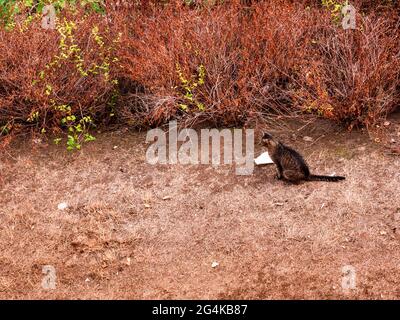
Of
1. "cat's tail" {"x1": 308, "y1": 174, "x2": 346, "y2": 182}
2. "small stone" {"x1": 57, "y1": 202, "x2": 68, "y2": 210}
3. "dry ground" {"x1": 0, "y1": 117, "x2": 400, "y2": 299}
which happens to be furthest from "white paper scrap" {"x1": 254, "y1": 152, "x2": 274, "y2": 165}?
"small stone" {"x1": 57, "y1": 202, "x2": 68, "y2": 210}

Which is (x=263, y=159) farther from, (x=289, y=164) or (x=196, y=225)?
(x=196, y=225)

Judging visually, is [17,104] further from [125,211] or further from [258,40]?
[258,40]

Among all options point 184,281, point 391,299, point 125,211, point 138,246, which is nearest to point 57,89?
point 125,211

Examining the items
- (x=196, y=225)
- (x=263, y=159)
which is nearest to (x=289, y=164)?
(x=263, y=159)

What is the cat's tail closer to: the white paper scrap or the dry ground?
the dry ground

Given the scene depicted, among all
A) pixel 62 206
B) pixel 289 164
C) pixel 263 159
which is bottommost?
pixel 62 206

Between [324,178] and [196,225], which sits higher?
[324,178]

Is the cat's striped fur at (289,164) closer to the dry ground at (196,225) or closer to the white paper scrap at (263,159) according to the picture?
the dry ground at (196,225)

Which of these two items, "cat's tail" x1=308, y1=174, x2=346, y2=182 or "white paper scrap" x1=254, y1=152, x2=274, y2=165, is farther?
"white paper scrap" x1=254, y1=152, x2=274, y2=165

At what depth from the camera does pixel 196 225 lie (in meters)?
5.02

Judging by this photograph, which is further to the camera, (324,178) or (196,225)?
(324,178)

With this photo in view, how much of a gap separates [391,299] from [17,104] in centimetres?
419

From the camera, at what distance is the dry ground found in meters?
4.43

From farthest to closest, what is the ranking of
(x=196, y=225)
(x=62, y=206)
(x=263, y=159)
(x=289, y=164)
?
(x=263, y=159) < (x=62, y=206) < (x=289, y=164) < (x=196, y=225)
